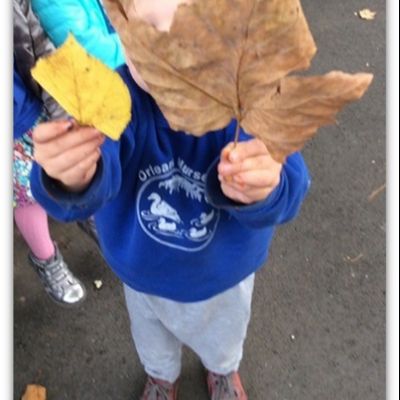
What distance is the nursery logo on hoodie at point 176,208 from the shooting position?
0.88 meters

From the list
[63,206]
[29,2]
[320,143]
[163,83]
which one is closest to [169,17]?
[163,83]

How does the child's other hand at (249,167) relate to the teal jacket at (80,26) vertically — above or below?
above

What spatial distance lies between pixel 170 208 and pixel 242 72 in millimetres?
359

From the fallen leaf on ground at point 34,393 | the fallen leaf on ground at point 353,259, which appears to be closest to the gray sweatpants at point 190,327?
the fallen leaf on ground at point 34,393

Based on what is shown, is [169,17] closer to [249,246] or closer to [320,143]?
[249,246]

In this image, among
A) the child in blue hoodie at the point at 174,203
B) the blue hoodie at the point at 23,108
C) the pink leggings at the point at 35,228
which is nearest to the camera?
the child in blue hoodie at the point at 174,203

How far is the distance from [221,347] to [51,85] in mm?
776

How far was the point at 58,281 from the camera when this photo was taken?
162cm

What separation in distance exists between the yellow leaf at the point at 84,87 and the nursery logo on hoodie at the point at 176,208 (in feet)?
0.93

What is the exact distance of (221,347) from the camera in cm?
124

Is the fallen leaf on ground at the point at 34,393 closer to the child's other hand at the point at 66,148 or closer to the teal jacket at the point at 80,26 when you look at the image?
the teal jacket at the point at 80,26

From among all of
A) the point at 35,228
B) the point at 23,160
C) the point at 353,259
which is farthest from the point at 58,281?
the point at 353,259

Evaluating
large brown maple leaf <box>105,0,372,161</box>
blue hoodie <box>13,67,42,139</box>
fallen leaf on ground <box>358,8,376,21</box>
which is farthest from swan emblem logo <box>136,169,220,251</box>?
fallen leaf on ground <box>358,8,376,21</box>

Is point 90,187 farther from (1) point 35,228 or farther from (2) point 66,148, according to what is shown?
(1) point 35,228
